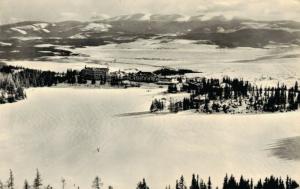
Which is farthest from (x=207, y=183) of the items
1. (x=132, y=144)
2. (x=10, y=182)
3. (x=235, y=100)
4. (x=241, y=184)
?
(x=235, y=100)

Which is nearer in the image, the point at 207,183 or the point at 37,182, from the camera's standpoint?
the point at 207,183

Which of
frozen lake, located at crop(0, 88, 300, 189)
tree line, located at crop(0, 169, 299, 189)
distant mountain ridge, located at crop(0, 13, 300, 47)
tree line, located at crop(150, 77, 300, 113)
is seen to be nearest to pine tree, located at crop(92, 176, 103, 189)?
tree line, located at crop(0, 169, 299, 189)

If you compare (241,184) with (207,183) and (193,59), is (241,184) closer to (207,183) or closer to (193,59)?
(207,183)

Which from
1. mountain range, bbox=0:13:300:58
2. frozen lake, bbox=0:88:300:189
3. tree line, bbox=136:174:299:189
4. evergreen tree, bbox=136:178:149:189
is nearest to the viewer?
tree line, bbox=136:174:299:189

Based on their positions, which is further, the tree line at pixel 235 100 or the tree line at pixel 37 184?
the tree line at pixel 235 100

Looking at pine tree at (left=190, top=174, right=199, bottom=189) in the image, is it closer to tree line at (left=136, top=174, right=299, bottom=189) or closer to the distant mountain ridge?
tree line at (left=136, top=174, right=299, bottom=189)

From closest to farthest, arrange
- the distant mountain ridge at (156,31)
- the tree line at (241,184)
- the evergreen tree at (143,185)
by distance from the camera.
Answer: the tree line at (241,184)
the evergreen tree at (143,185)
the distant mountain ridge at (156,31)

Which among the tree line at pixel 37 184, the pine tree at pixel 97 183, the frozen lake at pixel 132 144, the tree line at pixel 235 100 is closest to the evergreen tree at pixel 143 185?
the frozen lake at pixel 132 144

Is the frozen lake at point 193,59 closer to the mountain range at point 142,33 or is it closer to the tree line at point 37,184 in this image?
the mountain range at point 142,33

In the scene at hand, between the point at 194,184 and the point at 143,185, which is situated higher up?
the point at 194,184
